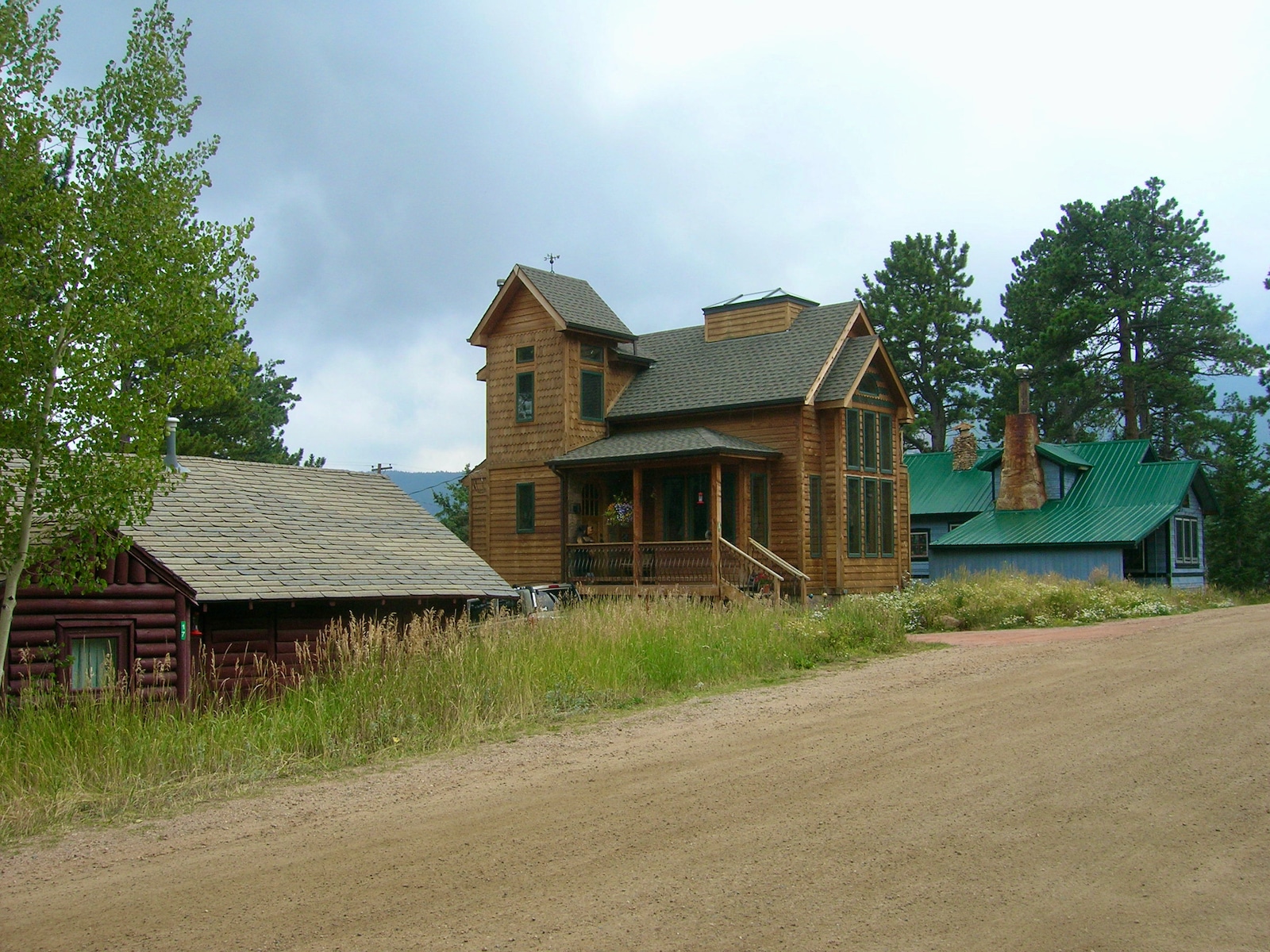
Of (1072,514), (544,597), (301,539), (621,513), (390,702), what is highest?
(621,513)

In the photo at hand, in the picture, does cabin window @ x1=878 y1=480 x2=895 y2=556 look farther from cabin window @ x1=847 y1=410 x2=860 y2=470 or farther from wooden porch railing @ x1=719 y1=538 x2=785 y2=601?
wooden porch railing @ x1=719 y1=538 x2=785 y2=601

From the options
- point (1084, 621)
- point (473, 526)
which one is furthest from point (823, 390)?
point (473, 526)

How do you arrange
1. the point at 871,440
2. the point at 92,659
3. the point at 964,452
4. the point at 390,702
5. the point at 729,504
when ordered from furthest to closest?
the point at 964,452
the point at 871,440
the point at 729,504
the point at 92,659
the point at 390,702

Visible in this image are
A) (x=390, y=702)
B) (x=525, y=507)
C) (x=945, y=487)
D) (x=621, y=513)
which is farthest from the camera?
(x=945, y=487)

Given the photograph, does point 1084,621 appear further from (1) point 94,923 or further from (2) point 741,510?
(1) point 94,923

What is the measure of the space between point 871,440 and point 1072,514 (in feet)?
34.1

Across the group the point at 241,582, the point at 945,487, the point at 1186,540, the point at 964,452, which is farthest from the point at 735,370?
the point at 1186,540

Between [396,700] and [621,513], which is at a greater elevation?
[621,513]

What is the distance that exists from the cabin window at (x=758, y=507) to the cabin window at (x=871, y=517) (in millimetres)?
2727

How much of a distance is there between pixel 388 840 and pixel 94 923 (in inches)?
78.1

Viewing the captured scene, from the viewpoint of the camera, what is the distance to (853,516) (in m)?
27.9

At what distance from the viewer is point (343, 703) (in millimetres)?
12406

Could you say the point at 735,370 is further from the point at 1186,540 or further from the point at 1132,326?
the point at 1132,326

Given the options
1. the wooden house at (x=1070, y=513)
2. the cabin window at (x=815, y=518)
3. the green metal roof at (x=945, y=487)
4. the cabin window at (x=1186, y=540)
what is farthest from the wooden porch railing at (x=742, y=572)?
the cabin window at (x=1186, y=540)
